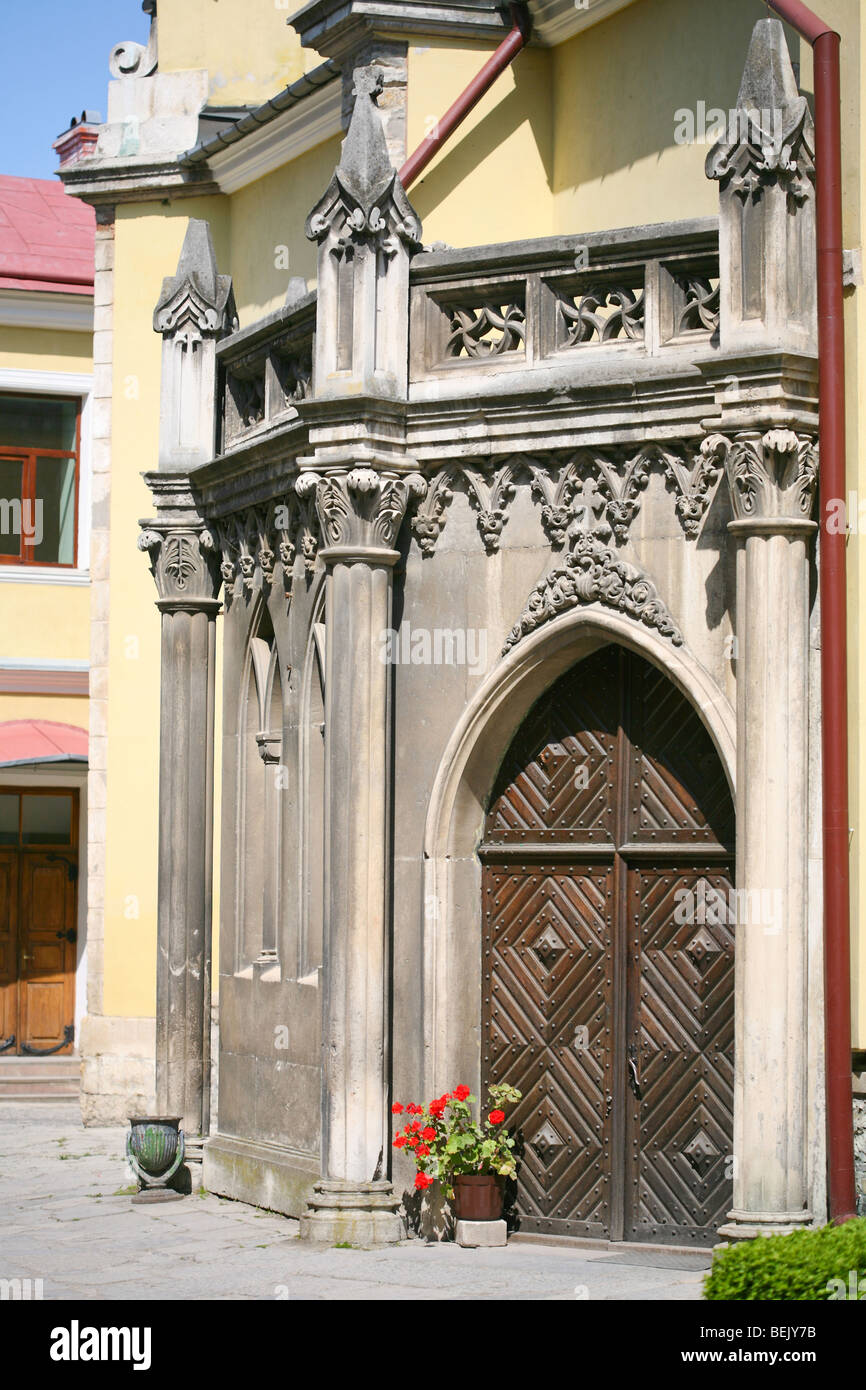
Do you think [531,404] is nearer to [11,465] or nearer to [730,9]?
[730,9]

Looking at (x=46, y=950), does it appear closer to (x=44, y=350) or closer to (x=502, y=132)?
(x=44, y=350)

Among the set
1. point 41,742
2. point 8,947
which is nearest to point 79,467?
point 41,742

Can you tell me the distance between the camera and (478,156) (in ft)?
43.4

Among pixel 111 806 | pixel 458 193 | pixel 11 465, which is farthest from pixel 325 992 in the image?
pixel 11 465

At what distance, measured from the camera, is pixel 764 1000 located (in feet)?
27.9

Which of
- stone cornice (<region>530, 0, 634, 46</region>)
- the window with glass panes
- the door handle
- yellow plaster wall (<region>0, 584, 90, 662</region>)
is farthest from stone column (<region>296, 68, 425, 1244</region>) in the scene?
the window with glass panes

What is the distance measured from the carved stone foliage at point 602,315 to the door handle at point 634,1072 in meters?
3.52

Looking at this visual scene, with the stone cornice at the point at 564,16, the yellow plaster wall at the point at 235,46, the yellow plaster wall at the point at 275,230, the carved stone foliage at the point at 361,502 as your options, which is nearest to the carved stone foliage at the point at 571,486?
the carved stone foliage at the point at 361,502

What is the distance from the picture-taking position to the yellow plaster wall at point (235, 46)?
54.6 feet

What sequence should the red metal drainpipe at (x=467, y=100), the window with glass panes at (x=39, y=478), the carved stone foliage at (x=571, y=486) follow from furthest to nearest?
the window with glass panes at (x=39, y=478) < the red metal drainpipe at (x=467, y=100) < the carved stone foliage at (x=571, y=486)

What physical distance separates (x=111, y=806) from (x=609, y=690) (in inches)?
310

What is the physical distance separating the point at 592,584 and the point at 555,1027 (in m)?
2.28

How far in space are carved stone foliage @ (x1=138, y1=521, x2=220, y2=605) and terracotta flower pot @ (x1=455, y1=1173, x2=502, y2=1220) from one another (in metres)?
4.27

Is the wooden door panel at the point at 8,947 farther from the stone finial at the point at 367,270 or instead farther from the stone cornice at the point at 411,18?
the stone finial at the point at 367,270
